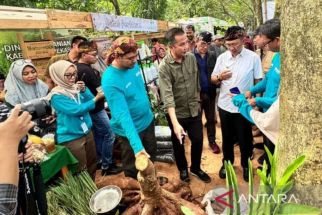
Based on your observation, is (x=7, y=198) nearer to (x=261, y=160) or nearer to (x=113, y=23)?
(x=261, y=160)

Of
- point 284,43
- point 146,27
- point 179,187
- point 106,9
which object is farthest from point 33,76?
point 106,9

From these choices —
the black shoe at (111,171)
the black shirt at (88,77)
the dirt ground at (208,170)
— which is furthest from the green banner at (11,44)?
the dirt ground at (208,170)

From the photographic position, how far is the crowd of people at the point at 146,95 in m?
2.42

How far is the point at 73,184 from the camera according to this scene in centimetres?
280

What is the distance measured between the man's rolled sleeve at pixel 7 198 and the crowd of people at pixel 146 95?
1.19 metres

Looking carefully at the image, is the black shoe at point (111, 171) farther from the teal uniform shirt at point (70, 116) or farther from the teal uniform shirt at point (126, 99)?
the teal uniform shirt at point (126, 99)

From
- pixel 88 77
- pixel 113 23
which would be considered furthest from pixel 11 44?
pixel 113 23

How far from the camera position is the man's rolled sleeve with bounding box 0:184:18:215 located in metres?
1.18

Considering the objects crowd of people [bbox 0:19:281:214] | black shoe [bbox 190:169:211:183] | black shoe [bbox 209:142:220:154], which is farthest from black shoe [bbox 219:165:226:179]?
black shoe [bbox 209:142:220:154]

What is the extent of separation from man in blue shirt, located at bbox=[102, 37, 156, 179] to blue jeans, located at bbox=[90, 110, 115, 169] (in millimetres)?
1342

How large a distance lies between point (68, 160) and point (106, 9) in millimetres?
12558

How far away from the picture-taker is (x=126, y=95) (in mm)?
2496

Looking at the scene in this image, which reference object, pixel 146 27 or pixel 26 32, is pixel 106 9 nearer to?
pixel 146 27

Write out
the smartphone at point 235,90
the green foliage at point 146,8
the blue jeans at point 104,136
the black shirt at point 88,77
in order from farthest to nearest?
the green foliage at point 146,8, the blue jeans at point 104,136, the black shirt at point 88,77, the smartphone at point 235,90
